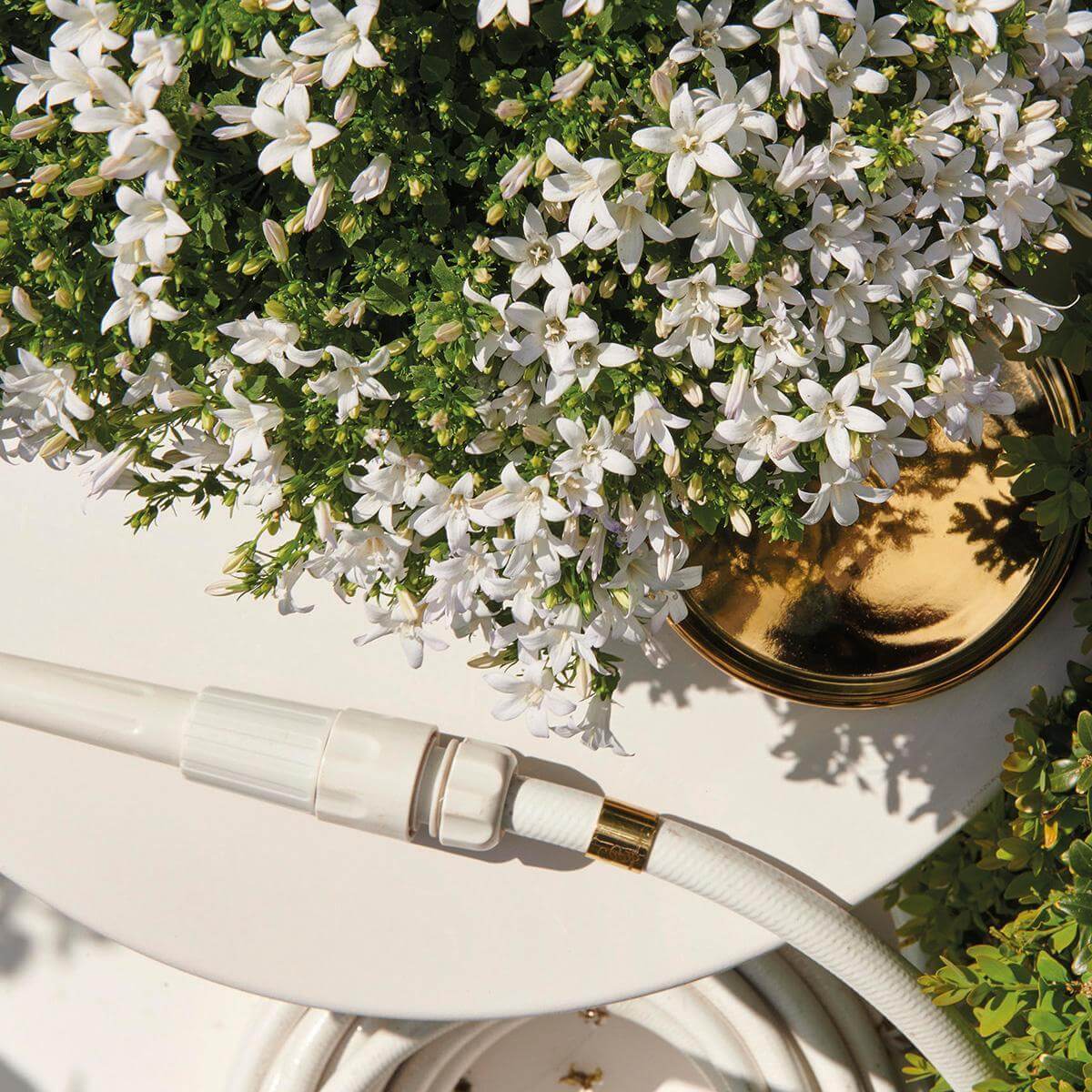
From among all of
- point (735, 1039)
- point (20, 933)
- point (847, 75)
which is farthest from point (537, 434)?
point (20, 933)

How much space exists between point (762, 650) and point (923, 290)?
408 millimetres

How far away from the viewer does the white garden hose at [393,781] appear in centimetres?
→ 94

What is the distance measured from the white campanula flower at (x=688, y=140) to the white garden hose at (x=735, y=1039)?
116 cm

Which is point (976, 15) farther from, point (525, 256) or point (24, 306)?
point (24, 306)

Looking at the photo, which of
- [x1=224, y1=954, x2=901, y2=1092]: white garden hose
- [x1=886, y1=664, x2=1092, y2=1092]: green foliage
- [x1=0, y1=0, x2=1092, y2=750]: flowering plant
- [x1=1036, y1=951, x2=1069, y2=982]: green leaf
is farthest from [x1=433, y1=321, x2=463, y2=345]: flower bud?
[x1=224, y1=954, x2=901, y2=1092]: white garden hose

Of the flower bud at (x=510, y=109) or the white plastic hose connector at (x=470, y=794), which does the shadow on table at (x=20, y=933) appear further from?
the flower bud at (x=510, y=109)

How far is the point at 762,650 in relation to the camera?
0.99 meters

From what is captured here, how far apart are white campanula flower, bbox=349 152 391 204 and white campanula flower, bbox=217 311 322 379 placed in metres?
0.08

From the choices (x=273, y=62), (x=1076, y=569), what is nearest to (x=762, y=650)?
(x=1076, y=569)

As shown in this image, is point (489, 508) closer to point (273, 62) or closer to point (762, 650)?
point (273, 62)

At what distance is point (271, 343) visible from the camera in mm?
629

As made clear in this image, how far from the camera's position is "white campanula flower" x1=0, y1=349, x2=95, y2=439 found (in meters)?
0.66

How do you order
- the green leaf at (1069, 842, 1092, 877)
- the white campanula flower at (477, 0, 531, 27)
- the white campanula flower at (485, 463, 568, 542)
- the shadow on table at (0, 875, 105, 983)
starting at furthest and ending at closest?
the shadow on table at (0, 875, 105, 983), the green leaf at (1069, 842, 1092, 877), the white campanula flower at (485, 463, 568, 542), the white campanula flower at (477, 0, 531, 27)

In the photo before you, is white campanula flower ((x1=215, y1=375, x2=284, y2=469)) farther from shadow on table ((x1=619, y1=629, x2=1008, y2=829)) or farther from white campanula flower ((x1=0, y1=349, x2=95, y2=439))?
shadow on table ((x1=619, y1=629, x2=1008, y2=829))
